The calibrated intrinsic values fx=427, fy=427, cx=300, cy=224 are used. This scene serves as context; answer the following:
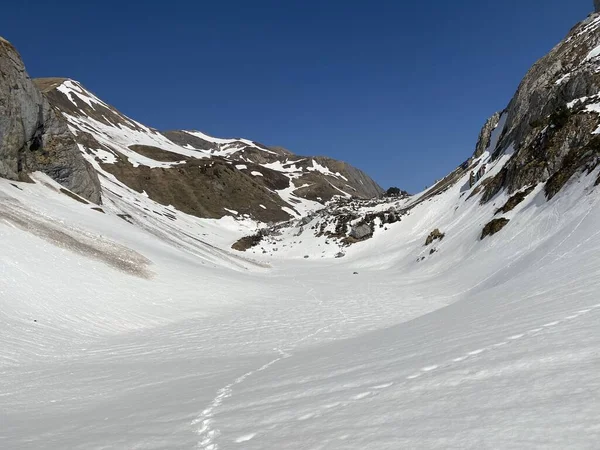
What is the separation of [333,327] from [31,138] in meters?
40.0

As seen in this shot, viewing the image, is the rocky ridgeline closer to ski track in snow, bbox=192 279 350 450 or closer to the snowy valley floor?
the snowy valley floor

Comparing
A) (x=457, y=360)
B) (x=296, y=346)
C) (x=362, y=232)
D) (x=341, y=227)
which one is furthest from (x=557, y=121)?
(x=341, y=227)

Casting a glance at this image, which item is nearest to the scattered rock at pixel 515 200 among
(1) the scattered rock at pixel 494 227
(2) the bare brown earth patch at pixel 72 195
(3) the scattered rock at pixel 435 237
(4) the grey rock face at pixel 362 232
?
(1) the scattered rock at pixel 494 227

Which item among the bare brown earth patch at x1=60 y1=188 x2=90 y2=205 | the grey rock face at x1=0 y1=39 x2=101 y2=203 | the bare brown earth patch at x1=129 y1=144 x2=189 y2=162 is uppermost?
the bare brown earth patch at x1=129 y1=144 x2=189 y2=162

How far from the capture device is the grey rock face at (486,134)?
75.7 m

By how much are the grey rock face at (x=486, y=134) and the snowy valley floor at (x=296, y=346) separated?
4553cm

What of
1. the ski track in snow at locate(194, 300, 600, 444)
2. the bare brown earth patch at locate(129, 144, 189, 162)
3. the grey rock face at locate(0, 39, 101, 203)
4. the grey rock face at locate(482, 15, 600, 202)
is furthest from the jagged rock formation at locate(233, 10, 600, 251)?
the bare brown earth patch at locate(129, 144, 189, 162)

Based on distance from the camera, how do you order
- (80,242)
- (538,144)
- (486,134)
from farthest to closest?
(486,134) → (538,144) → (80,242)

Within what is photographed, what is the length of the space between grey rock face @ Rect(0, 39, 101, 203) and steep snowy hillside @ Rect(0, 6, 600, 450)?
5.95ft

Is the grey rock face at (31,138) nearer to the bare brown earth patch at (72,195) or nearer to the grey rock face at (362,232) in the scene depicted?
the bare brown earth patch at (72,195)

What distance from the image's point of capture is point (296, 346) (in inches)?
568

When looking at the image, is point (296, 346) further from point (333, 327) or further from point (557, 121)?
point (557, 121)

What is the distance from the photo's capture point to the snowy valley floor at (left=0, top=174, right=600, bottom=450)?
4625mm

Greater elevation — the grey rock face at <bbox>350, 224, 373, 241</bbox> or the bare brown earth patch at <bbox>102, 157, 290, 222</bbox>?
the bare brown earth patch at <bbox>102, 157, 290, 222</bbox>
